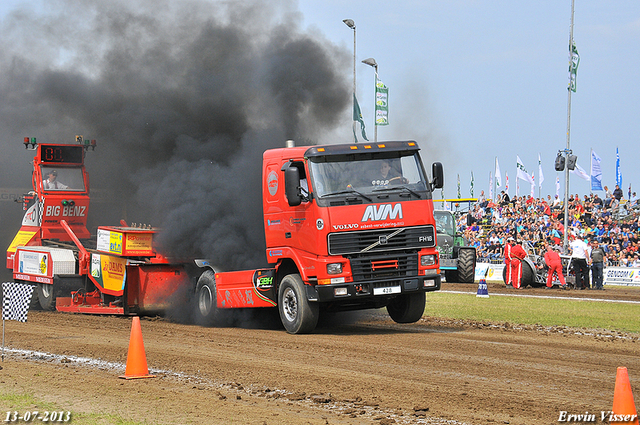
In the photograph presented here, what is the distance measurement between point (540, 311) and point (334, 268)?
Answer: 25.8 feet

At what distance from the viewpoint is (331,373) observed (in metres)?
8.60

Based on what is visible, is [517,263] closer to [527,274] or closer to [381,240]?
[527,274]

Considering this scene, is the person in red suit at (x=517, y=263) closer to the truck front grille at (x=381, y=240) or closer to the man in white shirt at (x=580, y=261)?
the man in white shirt at (x=580, y=261)

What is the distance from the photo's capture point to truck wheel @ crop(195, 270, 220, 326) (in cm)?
1401

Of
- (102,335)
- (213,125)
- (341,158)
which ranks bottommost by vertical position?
(102,335)

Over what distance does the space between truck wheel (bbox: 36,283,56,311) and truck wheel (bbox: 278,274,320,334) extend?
23.8 ft

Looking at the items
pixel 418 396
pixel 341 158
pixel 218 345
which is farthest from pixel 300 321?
pixel 418 396

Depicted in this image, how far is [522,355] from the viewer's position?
984cm

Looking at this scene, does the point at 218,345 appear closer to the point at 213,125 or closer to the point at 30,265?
the point at 213,125

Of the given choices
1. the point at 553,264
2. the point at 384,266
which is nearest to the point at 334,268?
the point at 384,266

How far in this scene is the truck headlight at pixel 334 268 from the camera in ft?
37.4

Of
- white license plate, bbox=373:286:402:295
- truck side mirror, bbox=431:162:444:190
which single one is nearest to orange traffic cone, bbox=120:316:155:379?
white license plate, bbox=373:286:402:295

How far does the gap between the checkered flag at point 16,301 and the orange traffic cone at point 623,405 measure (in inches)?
339

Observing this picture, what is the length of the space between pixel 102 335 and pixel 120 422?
6.60m
